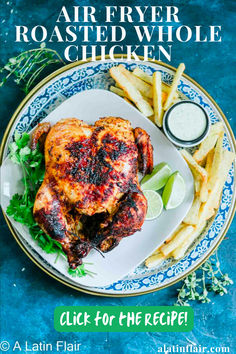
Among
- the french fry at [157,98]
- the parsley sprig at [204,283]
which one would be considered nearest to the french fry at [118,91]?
the french fry at [157,98]

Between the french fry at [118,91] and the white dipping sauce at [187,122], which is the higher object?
the french fry at [118,91]

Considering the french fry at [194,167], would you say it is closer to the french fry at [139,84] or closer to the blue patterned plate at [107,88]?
the blue patterned plate at [107,88]

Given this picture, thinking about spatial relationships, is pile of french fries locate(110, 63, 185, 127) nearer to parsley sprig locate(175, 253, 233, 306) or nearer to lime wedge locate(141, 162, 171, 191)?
lime wedge locate(141, 162, 171, 191)

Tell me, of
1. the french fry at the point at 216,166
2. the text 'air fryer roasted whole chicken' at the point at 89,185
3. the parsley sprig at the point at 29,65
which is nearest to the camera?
the text 'air fryer roasted whole chicken' at the point at 89,185

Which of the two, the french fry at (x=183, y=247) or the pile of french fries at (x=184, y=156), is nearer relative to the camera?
the pile of french fries at (x=184, y=156)

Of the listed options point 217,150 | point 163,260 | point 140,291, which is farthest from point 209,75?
point 140,291
